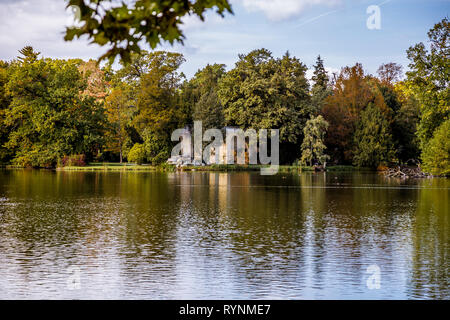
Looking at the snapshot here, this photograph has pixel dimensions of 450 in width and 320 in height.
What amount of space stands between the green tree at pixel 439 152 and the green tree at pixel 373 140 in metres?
12.3

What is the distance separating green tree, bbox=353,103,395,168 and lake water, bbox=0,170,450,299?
3750 centimetres

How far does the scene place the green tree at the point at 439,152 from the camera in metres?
46.9

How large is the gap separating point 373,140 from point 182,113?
71.0 feet

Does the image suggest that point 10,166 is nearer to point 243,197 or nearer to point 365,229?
point 243,197

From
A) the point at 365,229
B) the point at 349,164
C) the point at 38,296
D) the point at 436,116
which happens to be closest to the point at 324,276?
the point at 38,296

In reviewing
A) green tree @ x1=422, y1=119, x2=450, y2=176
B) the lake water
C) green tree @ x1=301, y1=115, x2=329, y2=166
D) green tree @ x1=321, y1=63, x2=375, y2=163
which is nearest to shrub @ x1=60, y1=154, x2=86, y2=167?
green tree @ x1=301, y1=115, x2=329, y2=166

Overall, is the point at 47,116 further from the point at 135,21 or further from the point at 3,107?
the point at 135,21

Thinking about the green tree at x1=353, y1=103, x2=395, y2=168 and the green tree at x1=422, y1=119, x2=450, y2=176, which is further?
the green tree at x1=353, y1=103, x2=395, y2=168

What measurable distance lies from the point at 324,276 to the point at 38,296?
543 centimetres

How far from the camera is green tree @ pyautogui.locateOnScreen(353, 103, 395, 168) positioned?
62562 mm

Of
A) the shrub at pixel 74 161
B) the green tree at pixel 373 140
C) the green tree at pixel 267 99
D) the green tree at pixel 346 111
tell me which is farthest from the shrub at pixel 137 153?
the green tree at pixel 373 140

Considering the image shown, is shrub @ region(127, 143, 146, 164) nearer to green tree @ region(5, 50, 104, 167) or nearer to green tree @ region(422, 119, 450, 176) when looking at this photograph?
→ green tree @ region(5, 50, 104, 167)

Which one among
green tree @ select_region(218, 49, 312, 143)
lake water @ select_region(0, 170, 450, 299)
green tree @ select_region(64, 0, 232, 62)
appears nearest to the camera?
green tree @ select_region(64, 0, 232, 62)

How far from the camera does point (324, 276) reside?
11.3 meters
